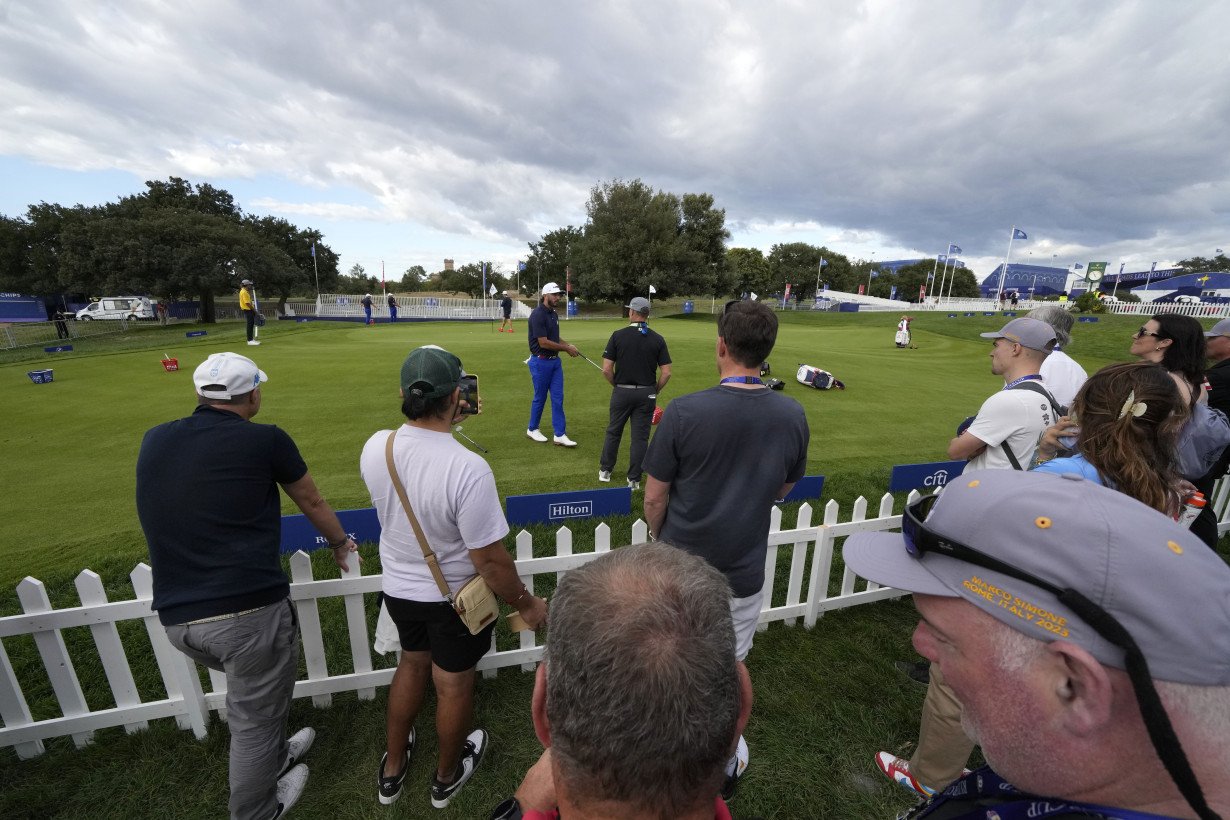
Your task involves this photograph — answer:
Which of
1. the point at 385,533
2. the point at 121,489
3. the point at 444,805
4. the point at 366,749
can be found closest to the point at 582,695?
the point at 385,533

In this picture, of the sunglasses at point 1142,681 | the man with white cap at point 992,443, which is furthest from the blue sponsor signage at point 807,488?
the sunglasses at point 1142,681

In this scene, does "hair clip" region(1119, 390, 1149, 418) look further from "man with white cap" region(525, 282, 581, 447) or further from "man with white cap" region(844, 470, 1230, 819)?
"man with white cap" region(525, 282, 581, 447)

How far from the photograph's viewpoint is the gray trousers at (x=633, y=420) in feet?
18.6

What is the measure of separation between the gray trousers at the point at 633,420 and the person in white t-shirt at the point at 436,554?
3.23 metres

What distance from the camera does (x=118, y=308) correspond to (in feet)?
120

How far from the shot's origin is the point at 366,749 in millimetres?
2783

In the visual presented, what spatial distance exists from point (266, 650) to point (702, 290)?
41.6 meters

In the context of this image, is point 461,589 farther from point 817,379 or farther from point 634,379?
point 817,379

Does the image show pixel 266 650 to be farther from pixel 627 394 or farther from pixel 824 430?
pixel 824 430

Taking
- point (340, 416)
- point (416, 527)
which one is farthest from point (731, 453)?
point (340, 416)

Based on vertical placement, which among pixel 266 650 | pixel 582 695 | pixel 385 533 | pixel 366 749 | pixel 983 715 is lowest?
pixel 366 749

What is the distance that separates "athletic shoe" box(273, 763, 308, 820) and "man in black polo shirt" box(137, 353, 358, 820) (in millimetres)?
71

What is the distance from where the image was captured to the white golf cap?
2.14 meters

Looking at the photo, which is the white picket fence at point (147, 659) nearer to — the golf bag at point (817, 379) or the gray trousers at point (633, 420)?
the gray trousers at point (633, 420)
